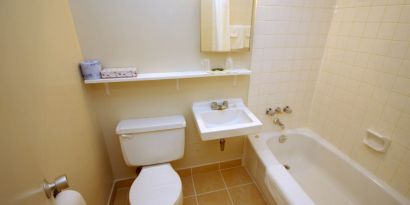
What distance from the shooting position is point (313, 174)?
6.05 ft

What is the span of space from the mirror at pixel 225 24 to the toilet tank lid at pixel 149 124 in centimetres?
63

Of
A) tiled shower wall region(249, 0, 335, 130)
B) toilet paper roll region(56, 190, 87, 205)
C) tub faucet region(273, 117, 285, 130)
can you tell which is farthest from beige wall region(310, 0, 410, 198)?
toilet paper roll region(56, 190, 87, 205)

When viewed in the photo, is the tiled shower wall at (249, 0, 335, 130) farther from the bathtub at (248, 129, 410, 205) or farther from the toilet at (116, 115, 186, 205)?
the toilet at (116, 115, 186, 205)

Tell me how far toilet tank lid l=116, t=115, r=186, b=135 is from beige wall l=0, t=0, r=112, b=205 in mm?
232

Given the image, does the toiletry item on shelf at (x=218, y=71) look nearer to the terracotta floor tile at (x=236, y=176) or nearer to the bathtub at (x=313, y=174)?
the bathtub at (x=313, y=174)

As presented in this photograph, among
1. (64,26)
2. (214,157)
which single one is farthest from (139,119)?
(214,157)

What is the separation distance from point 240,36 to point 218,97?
22.1 inches

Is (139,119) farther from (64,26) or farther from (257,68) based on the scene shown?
(257,68)

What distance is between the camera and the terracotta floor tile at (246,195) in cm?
167

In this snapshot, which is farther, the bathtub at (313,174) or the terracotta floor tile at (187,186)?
the terracotta floor tile at (187,186)

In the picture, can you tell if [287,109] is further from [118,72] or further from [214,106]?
[118,72]

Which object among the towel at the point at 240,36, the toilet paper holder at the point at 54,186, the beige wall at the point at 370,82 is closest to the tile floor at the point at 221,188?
the beige wall at the point at 370,82

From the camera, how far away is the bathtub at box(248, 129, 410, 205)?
1.27 metres

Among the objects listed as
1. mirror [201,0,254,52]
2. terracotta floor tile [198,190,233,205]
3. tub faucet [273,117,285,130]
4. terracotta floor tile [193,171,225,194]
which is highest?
mirror [201,0,254,52]
